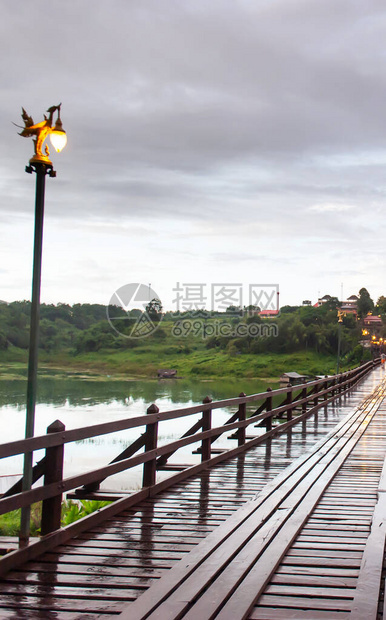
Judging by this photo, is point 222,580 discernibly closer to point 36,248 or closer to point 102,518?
point 102,518

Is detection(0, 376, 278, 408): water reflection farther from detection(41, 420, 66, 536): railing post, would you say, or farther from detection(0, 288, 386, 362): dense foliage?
detection(41, 420, 66, 536): railing post

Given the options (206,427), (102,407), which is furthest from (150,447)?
(102,407)

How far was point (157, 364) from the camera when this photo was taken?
134 m

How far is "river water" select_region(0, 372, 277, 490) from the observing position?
3794 cm

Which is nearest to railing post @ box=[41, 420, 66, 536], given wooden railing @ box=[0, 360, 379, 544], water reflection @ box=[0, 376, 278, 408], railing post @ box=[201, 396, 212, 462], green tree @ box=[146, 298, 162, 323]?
wooden railing @ box=[0, 360, 379, 544]

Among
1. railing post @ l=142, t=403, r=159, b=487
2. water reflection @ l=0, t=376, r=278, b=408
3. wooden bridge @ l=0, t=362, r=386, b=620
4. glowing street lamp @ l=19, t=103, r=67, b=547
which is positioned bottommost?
water reflection @ l=0, t=376, r=278, b=408

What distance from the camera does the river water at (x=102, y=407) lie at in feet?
124

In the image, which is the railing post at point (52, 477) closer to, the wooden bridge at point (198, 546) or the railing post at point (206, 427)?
the wooden bridge at point (198, 546)

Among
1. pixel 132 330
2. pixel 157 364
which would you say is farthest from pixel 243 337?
pixel 132 330

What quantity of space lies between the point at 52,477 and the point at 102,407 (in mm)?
61511

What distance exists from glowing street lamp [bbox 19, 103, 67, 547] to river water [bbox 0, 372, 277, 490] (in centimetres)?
2280

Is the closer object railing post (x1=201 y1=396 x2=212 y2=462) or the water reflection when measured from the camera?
railing post (x1=201 y1=396 x2=212 y2=462)

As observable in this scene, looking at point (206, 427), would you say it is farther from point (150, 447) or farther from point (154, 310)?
point (154, 310)
